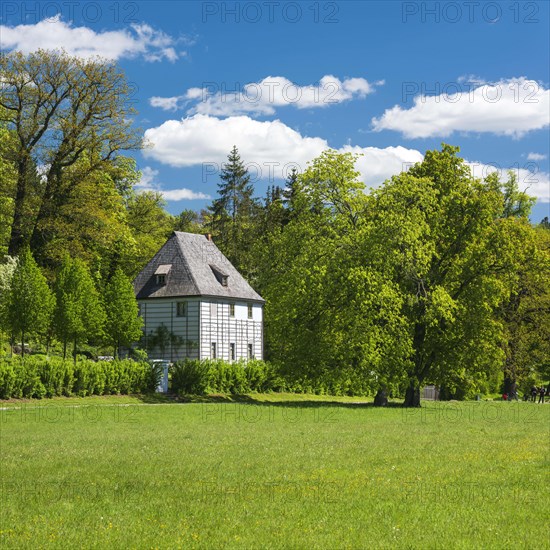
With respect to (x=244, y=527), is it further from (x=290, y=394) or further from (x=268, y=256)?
(x=268, y=256)

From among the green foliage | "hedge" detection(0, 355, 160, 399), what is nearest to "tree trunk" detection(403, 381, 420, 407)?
the green foliage

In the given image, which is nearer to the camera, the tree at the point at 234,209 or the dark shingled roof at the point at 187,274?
the dark shingled roof at the point at 187,274

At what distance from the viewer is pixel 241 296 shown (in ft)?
189

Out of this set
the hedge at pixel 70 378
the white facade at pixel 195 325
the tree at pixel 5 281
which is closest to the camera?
the hedge at pixel 70 378

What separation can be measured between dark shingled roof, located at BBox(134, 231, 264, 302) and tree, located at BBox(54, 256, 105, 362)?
322 inches

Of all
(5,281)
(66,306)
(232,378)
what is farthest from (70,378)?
(5,281)

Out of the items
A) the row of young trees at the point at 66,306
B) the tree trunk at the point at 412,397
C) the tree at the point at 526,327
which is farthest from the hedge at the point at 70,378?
the tree at the point at 526,327

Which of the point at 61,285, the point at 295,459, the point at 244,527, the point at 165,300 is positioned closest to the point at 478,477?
the point at 295,459

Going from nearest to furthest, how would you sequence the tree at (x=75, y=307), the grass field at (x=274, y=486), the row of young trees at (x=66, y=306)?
the grass field at (x=274, y=486) → the row of young trees at (x=66, y=306) → the tree at (x=75, y=307)

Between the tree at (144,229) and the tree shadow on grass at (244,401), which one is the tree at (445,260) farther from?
→ the tree at (144,229)

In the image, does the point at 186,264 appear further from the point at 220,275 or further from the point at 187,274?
the point at 220,275

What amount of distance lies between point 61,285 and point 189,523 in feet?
119

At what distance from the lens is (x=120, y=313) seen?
4775 cm

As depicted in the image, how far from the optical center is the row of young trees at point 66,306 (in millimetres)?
42469
